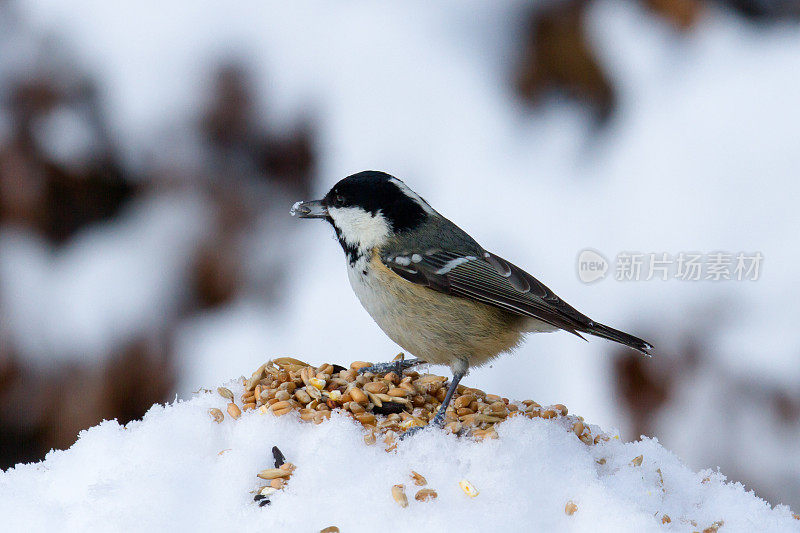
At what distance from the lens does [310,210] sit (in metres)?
1.59

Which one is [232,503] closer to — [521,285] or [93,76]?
[521,285]

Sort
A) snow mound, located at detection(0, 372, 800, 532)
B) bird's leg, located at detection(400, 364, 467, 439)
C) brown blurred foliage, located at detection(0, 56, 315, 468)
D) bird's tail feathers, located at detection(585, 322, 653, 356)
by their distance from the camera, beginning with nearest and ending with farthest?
snow mound, located at detection(0, 372, 800, 532) → bird's leg, located at detection(400, 364, 467, 439) → bird's tail feathers, located at detection(585, 322, 653, 356) → brown blurred foliage, located at detection(0, 56, 315, 468)

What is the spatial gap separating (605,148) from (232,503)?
1477 millimetres

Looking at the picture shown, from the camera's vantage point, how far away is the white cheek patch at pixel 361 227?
5.00ft

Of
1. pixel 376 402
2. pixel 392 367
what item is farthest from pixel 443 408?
pixel 392 367

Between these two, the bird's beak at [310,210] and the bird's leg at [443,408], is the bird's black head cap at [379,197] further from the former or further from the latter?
the bird's leg at [443,408]

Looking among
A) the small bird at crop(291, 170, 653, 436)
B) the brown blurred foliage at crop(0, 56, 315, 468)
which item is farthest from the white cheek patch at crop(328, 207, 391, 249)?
the brown blurred foliage at crop(0, 56, 315, 468)

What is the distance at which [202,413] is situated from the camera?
1.32m

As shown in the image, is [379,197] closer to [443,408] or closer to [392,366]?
[392,366]

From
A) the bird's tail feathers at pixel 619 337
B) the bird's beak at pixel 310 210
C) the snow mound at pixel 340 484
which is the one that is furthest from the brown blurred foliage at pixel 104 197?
the bird's tail feathers at pixel 619 337

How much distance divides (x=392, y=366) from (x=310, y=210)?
13.9 inches

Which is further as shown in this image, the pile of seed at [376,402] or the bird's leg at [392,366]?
the bird's leg at [392,366]

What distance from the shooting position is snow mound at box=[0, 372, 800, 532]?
108cm

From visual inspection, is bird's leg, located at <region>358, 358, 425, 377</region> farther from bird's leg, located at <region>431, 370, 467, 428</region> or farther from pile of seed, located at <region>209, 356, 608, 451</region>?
bird's leg, located at <region>431, 370, 467, 428</region>
